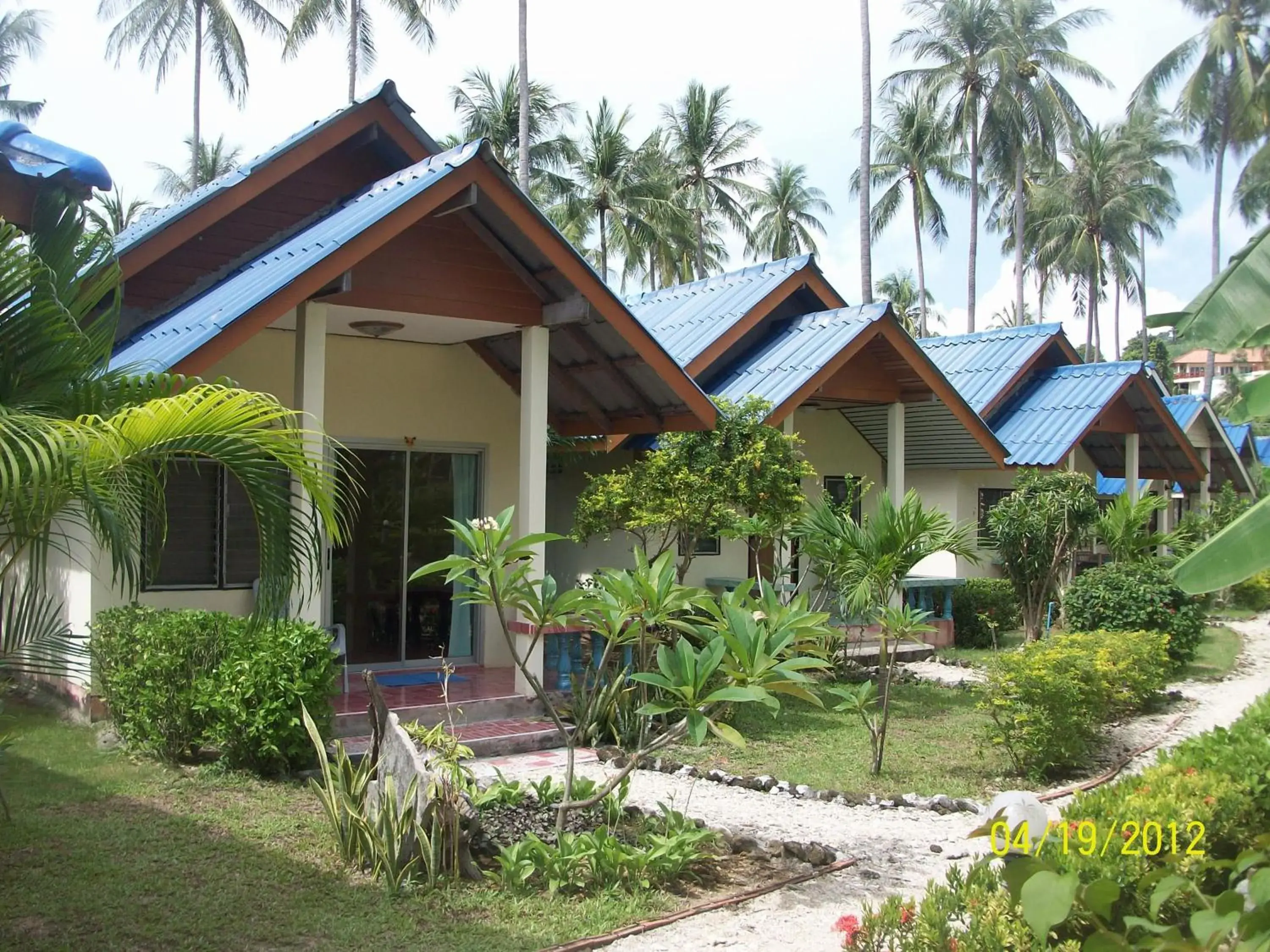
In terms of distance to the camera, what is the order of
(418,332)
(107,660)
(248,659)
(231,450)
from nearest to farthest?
(231,450) < (248,659) < (107,660) < (418,332)

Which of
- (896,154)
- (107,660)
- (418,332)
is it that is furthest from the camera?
(896,154)

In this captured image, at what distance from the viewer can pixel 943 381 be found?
15555mm

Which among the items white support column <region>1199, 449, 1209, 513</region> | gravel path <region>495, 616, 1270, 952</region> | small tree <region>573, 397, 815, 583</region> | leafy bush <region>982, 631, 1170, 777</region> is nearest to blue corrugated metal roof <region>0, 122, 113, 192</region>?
gravel path <region>495, 616, 1270, 952</region>

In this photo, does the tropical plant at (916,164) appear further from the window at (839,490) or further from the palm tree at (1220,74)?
the window at (839,490)

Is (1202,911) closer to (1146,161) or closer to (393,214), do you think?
(393,214)

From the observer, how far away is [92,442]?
164 inches

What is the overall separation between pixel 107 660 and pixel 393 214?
159 inches

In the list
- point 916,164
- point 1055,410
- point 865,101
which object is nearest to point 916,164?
point 916,164

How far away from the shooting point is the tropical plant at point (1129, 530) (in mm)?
16141

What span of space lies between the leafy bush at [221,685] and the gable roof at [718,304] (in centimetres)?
767

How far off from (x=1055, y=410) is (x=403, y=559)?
1294cm

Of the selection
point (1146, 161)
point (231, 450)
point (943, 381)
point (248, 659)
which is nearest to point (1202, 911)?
point (231, 450)

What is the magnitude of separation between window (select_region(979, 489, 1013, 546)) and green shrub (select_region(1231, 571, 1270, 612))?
6.96 m
